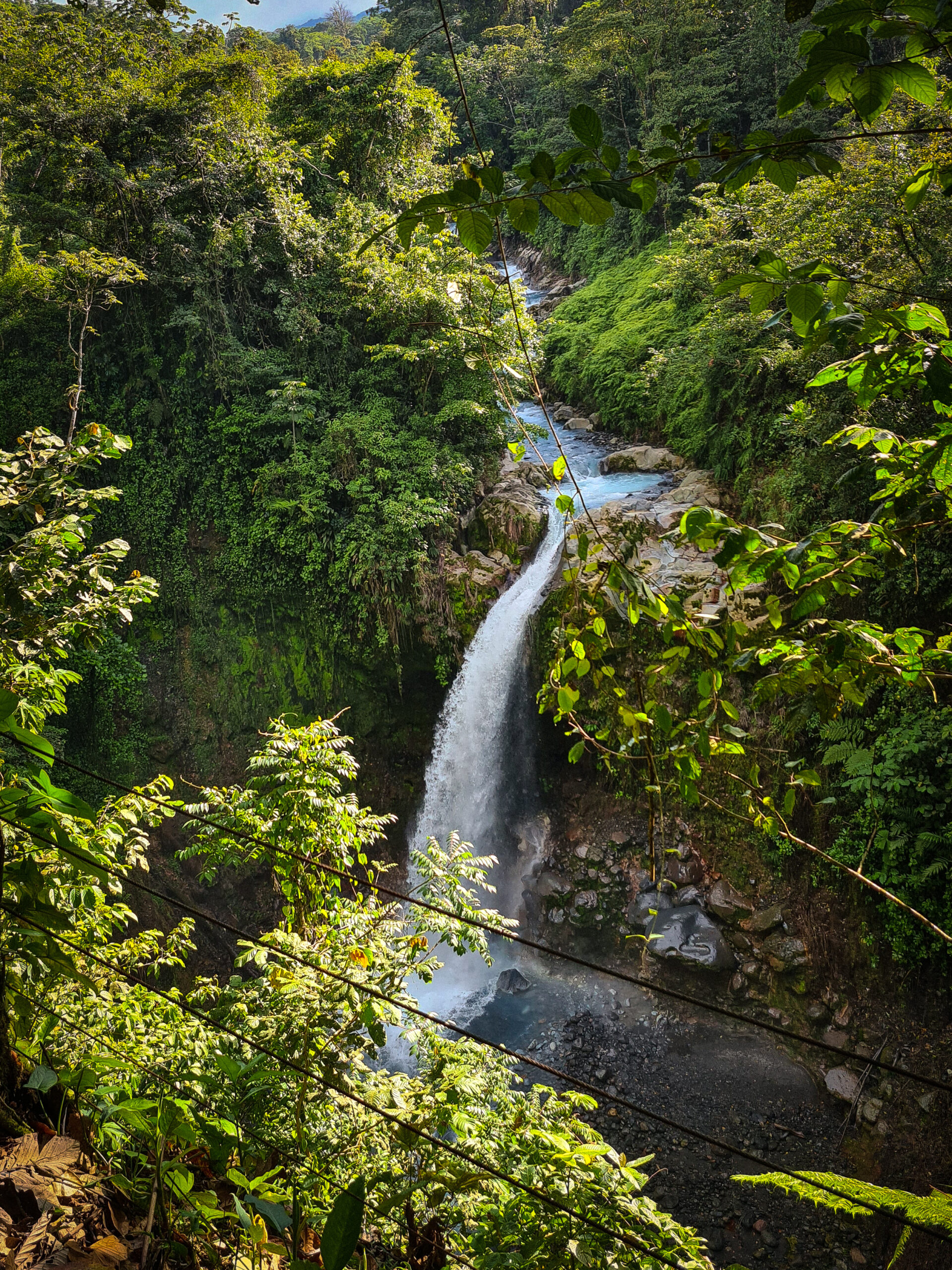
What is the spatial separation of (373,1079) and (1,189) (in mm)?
12281

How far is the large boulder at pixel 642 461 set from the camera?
10.9m

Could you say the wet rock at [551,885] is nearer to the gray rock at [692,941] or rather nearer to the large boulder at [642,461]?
the gray rock at [692,941]

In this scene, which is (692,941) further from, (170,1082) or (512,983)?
(170,1082)

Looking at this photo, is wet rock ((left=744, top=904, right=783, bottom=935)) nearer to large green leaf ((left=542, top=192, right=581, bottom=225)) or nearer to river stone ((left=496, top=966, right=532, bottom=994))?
river stone ((left=496, top=966, right=532, bottom=994))

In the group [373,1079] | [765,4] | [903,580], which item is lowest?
[373,1079]

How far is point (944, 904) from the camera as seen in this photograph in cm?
540

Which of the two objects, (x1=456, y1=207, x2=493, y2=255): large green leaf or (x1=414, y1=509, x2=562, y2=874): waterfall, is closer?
(x1=456, y1=207, x2=493, y2=255): large green leaf

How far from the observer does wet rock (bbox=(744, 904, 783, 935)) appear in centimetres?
698

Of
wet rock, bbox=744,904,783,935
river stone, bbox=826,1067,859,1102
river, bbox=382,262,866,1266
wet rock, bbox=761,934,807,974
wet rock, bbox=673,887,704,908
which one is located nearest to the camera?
river, bbox=382,262,866,1266

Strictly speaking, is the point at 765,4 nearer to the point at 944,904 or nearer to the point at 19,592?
the point at 944,904

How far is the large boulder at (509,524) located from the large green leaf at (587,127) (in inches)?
343

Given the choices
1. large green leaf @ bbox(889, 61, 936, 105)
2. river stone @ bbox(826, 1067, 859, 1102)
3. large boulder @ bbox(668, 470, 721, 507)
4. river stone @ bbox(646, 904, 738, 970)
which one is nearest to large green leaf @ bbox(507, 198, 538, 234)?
large green leaf @ bbox(889, 61, 936, 105)

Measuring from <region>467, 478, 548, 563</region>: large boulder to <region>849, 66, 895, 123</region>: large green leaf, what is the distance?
8798 millimetres

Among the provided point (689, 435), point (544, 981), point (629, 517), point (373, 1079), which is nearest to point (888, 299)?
point (629, 517)
